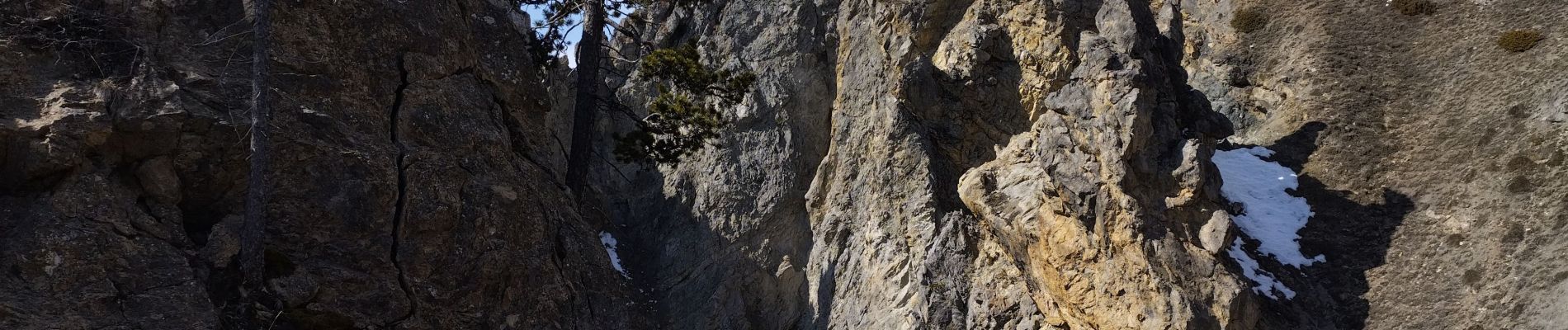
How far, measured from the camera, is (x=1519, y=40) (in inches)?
1004

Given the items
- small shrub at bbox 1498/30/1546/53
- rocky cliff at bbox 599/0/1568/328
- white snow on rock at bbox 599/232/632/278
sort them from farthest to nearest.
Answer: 1. white snow on rock at bbox 599/232/632/278
2. small shrub at bbox 1498/30/1546/53
3. rocky cliff at bbox 599/0/1568/328

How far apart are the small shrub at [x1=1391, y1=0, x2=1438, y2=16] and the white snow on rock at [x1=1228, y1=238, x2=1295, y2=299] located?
12.4 meters

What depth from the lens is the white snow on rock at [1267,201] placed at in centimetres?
2281

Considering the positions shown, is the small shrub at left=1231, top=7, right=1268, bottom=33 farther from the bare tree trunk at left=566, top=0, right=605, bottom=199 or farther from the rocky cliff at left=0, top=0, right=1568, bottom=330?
the bare tree trunk at left=566, top=0, right=605, bottom=199

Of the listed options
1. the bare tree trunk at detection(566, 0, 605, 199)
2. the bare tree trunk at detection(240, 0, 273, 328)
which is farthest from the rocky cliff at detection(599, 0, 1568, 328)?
the bare tree trunk at detection(240, 0, 273, 328)

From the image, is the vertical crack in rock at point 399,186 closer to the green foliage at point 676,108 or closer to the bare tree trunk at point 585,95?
the bare tree trunk at point 585,95

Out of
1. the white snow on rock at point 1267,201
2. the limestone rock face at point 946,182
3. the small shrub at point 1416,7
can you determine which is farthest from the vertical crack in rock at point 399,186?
the small shrub at point 1416,7

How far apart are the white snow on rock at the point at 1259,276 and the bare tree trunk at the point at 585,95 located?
43.6 feet

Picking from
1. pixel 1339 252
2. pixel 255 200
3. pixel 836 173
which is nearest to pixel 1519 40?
pixel 1339 252

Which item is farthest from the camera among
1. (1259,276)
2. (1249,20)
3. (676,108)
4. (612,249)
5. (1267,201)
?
(1249,20)

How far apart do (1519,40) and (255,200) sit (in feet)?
91.5

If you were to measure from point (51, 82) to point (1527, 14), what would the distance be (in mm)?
31467

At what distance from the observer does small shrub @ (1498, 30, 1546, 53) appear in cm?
2527

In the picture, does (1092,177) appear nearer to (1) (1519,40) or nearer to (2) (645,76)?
(2) (645,76)
